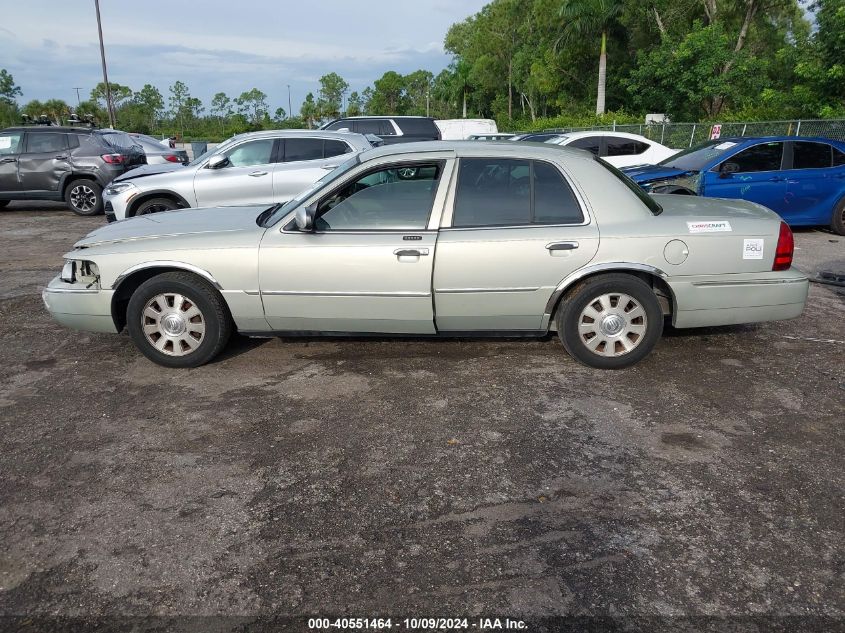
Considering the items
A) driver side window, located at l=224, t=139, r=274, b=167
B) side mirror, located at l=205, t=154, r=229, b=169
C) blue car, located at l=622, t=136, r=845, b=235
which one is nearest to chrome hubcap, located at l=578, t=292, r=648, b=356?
blue car, located at l=622, t=136, r=845, b=235

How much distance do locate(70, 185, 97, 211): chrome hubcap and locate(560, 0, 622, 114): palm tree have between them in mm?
28219

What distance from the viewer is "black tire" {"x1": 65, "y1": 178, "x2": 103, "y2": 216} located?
44.3 feet

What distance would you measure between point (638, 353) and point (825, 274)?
4.02m

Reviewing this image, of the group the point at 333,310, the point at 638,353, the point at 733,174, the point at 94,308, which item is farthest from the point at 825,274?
the point at 94,308

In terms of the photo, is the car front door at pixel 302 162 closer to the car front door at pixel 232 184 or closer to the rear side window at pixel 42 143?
the car front door at pixel 232 184

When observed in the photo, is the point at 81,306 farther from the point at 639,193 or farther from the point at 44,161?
the point at 44,161

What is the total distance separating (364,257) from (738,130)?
19.2 metres

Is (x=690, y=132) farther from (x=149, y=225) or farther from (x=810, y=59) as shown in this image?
(x=149, y=225)

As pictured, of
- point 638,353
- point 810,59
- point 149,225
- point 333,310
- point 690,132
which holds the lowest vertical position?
point 638,353

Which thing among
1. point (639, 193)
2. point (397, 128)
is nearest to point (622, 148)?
point (397, 128)

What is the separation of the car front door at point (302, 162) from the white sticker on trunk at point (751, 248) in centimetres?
650

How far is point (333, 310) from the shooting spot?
462 cm

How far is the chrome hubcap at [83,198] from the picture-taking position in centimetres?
1352

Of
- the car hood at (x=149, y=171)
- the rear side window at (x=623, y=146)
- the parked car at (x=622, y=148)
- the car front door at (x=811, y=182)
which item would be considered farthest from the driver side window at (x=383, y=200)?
the rear side window at (x=623, y=146)
